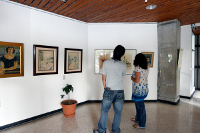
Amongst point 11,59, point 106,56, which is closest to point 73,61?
point 106,56

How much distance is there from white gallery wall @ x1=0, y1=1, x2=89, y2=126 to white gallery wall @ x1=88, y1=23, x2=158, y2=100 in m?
0.55

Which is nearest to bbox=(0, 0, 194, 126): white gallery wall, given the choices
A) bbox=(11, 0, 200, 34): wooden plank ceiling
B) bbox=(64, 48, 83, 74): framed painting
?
bbox=(64, 48, 83, 74): framed painting

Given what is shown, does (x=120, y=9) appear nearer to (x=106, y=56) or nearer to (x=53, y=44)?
(x=106, y=56)

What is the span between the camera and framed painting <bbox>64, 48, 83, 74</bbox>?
374cm

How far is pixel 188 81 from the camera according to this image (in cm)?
498

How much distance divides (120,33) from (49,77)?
269 centimetres

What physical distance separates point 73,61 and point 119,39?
1.74 meters

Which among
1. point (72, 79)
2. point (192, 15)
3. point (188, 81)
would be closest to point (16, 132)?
point (72, 79)

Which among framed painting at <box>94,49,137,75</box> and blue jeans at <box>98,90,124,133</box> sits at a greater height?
framed painting at <box>94,49,137,75</box>

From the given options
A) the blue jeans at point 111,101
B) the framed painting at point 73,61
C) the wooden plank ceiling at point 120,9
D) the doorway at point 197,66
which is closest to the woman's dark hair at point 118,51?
the blue jeans at point 111,101

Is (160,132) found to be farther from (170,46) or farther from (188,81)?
(188,81)

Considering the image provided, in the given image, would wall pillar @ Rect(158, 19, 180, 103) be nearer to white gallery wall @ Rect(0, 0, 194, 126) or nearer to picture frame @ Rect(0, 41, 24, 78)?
white gallery wall @ Rect(0, 0, 194, 126)

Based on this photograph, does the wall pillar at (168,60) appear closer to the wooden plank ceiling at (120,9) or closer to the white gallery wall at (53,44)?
the white gallery wall at (53,44)

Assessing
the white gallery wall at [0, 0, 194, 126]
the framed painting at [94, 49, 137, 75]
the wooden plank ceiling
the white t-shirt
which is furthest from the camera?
the framed painting at [94, 49, 137, 75]
